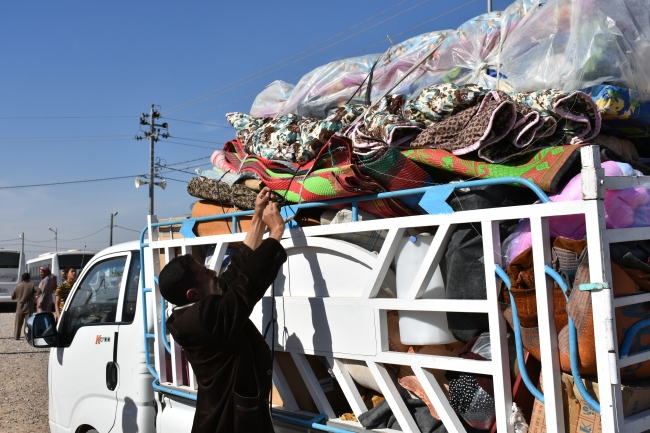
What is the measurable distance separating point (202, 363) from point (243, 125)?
1.61m

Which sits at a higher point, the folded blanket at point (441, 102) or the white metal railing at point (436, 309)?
the folded blanket at point (441, 102)

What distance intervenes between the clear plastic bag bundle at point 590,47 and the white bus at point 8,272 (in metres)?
23.9

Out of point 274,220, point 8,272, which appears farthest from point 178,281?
point 8,272

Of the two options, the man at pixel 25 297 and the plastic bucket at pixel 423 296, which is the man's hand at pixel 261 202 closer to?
the plastic bucket at pixel 423 296

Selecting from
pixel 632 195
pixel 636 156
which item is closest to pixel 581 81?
pixel 636 156

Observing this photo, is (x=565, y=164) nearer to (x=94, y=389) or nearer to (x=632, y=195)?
(x=632, y=195)

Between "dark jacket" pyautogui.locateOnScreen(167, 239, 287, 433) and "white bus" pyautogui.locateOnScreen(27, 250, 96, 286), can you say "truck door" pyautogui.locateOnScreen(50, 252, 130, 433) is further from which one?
"white bus" pyautogui.locateOnScreen(27, 250, 96, 286)

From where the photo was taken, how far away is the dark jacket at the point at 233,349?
2543 mm

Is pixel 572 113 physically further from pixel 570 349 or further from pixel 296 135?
pixel 296 135

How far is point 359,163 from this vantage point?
2531mm

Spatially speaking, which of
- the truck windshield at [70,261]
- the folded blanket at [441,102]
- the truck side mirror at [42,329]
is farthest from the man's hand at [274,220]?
the truck windshield at [70,261]

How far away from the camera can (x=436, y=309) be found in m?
2.17

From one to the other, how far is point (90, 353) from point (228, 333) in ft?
6.66

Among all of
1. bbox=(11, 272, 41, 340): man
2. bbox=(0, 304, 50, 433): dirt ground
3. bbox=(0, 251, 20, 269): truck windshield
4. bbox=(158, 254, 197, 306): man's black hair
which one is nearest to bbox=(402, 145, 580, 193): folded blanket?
bbox=(158, 254, 197, 306): man's black hair
